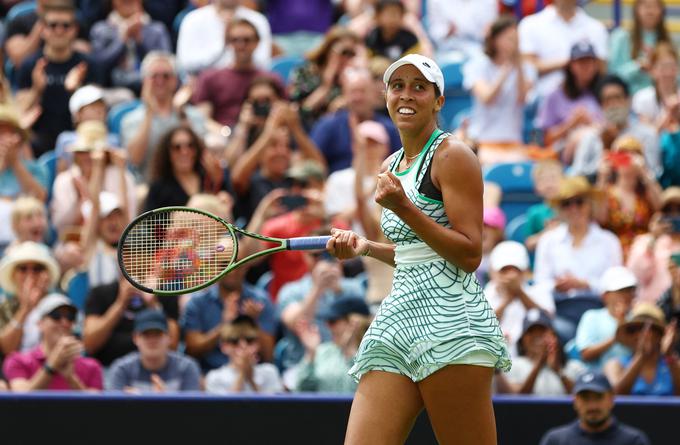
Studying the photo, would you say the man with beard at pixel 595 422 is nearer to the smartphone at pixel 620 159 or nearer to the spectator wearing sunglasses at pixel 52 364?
the spectator wearing sunglasses at pixel 52 364

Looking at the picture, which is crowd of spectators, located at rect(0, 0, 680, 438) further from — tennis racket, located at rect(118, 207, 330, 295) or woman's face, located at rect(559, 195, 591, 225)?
tennis racket, located at rect(118, 207, 330, 295)

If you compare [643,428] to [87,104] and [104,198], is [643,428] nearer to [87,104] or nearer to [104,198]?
[104,198]

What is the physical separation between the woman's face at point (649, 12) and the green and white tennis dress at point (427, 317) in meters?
7.24

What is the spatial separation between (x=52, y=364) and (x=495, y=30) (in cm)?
441

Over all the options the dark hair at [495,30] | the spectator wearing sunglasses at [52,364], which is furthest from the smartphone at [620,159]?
the spectator wearing sunglasses at [52,364]

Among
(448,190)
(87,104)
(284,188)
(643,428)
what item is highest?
(87,104)

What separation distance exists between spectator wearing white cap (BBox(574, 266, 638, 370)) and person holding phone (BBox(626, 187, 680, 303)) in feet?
1.45

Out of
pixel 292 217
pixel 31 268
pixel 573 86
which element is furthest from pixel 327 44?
pixel 31 268

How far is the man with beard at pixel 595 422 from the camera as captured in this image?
715 cm

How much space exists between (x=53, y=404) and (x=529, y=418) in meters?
2.33

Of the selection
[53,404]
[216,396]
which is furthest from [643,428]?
[53,404]

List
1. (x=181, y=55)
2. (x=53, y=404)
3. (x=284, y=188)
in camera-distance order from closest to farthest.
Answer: (x=53, y=404)
(x=284, y=188)
(x=181, y=55)

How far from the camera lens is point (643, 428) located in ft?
24.5

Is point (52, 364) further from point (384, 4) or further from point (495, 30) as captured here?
point (384, 4)
